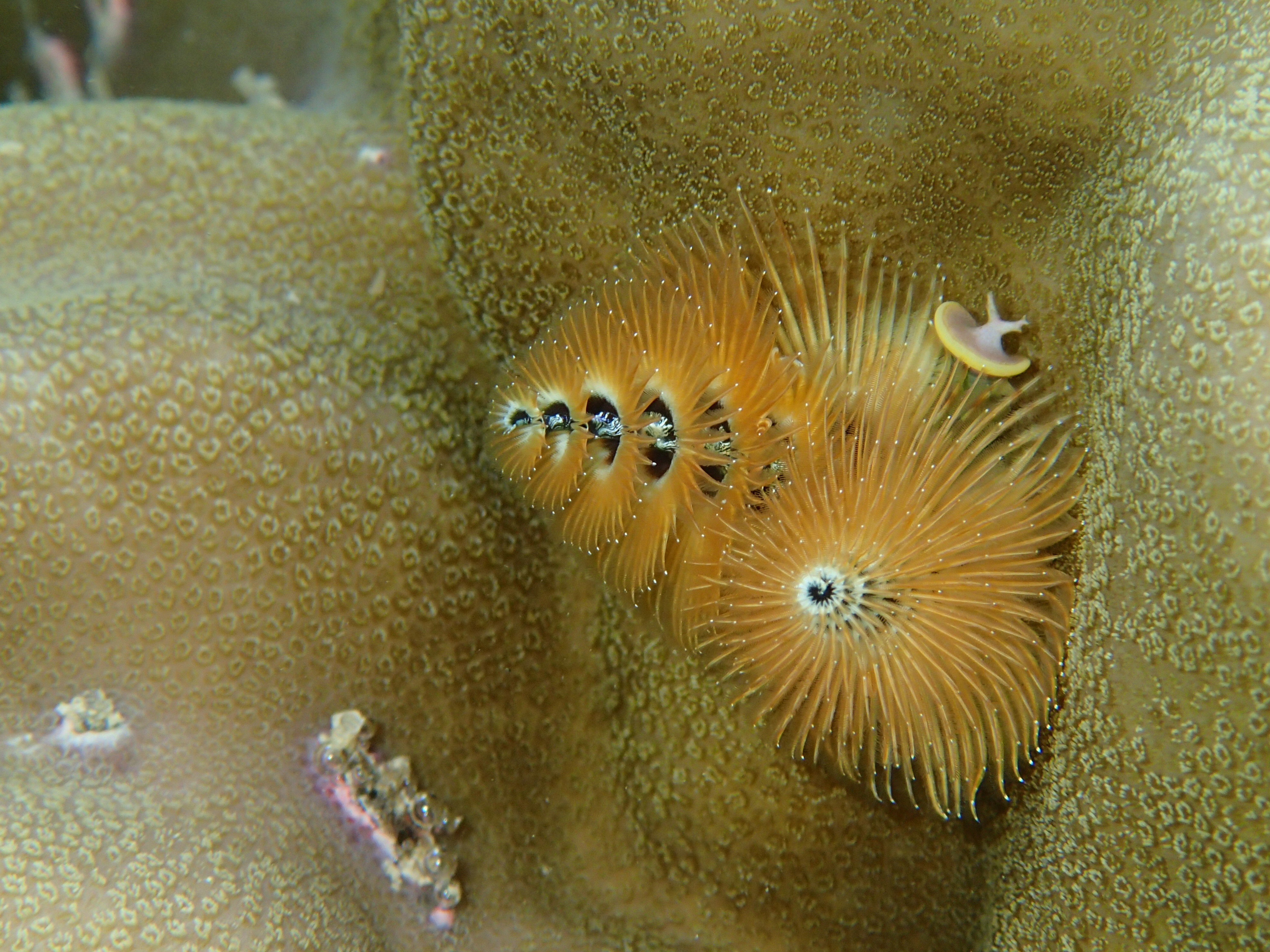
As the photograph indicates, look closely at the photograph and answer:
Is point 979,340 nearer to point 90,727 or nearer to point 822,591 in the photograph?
point 822,591

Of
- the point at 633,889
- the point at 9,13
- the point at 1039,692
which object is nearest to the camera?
the point at 1039,692

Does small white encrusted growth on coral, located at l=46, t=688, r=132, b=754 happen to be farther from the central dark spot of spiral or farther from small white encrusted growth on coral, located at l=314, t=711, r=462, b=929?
the central dark spot of spiral

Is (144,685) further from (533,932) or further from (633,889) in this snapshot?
(633,889)

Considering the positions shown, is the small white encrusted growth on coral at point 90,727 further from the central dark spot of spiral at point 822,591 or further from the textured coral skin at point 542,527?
the central dark spot of spiral at point 822,591

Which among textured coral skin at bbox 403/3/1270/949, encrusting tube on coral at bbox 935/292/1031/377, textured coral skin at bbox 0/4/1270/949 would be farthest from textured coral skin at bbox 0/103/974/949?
encrusting tube on coral at bbox 935/292/1031/377

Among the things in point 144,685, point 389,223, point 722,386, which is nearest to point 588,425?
point 722,386

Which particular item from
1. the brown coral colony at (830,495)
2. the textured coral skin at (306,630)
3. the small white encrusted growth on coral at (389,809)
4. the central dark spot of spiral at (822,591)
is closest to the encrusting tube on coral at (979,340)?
the brown coral colony at (830,495)
